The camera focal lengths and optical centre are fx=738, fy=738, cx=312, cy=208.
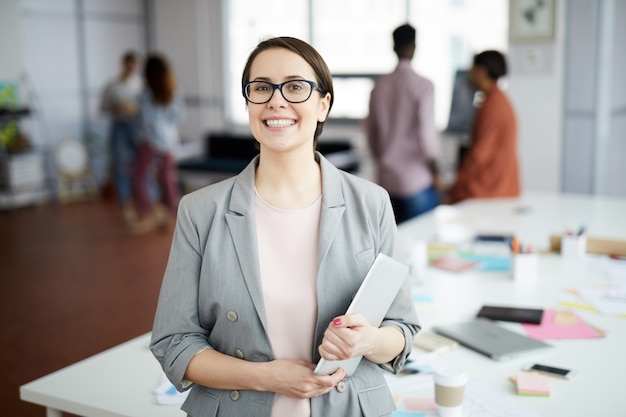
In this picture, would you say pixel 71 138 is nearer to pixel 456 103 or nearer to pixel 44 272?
pixel 44 272

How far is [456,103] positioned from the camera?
7406 millimetres

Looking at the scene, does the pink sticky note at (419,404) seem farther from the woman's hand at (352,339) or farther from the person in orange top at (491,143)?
the person in orange top at (491,143)

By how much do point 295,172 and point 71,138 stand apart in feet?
26.9

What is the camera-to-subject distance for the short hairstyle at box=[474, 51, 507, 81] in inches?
167

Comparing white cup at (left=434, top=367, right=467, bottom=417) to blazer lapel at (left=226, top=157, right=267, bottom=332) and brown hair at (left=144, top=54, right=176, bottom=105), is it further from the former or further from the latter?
brown hair at (left=144, top=54, right=176, bottom=105)

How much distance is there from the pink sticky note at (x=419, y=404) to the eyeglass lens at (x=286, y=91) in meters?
0.82

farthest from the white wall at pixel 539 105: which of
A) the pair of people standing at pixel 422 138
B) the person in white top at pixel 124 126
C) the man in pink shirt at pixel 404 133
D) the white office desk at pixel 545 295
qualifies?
the person in white top at pixel 124 126

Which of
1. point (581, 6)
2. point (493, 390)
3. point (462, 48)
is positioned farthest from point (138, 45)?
point (493, 390)

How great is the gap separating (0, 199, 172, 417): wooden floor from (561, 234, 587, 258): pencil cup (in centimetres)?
248

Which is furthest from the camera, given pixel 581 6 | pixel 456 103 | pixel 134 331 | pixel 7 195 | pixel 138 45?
pixel 138 45

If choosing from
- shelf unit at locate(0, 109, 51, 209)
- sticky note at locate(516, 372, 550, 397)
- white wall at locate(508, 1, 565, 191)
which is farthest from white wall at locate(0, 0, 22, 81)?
sticky note at locate(516, 372, 550, 397)

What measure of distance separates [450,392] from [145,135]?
576 centimetres

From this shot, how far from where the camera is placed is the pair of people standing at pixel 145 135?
6.75 meters

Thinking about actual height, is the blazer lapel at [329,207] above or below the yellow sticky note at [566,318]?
above
